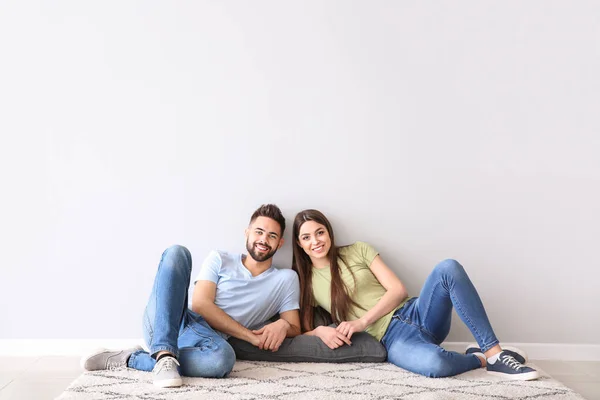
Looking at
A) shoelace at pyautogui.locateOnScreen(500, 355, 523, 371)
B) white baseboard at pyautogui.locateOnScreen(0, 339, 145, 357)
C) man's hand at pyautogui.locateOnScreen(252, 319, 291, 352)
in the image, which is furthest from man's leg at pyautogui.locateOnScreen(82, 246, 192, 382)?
shoelace at pyautogui.locateOnScreen(500, 355, 523, 371)

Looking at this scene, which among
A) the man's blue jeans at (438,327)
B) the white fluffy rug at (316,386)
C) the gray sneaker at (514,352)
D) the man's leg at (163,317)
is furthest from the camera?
the gray sneaker at (514,352)

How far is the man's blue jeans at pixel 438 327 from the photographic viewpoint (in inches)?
100

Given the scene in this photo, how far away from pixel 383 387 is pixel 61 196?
1812mm

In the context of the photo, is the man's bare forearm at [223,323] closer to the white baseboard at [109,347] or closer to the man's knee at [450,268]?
the white baseboard at [109,347]

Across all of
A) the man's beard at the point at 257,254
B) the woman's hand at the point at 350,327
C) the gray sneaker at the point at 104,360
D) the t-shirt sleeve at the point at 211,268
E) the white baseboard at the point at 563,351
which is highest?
the man's beard at the point at 257,254

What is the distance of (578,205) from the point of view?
314cm

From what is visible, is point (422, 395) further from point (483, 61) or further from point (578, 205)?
point (483, 61)

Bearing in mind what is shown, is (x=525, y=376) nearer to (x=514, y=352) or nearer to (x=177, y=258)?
(x=514, y=352)

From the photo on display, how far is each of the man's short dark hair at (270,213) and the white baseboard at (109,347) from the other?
2.82 ft

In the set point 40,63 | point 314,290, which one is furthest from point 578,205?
point 40,63

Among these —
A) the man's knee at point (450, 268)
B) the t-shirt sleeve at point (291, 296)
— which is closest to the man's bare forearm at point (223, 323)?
the t-shirt sleeve at point (291, 296)

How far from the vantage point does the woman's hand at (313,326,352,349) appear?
278 centimetres

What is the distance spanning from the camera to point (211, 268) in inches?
115

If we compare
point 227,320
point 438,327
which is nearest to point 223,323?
point 227,320
